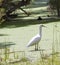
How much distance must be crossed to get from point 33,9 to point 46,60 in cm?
511

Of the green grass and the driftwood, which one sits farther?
the driftwood

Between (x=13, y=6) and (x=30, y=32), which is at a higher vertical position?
(x=13, y=6)

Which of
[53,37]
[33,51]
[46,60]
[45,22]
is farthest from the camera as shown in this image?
[45,22]

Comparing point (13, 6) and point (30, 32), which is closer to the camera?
point (30, 32)

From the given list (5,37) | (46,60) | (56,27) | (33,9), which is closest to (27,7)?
(33,9)

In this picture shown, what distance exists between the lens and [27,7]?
9.48m

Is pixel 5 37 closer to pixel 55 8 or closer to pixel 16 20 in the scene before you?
pixel 16 20

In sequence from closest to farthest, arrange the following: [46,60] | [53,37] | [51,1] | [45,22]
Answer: [46,60], [53,37], [45,22], [51,1]

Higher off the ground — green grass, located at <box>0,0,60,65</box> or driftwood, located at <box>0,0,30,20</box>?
driftwood, located at <box>0,0,30,20</box>

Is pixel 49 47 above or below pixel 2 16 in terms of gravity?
below

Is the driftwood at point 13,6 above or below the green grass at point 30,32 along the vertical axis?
above

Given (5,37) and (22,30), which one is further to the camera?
(22,30)

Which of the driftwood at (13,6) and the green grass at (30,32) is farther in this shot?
the driftwood at (13,6)

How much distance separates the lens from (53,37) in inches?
257
